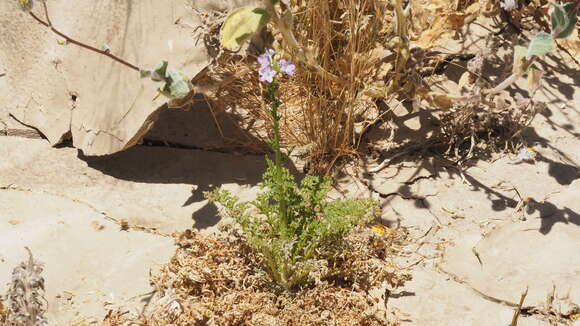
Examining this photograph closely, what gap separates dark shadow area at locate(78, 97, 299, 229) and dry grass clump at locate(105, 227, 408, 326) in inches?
14.0

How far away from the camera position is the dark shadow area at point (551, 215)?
2.67 m

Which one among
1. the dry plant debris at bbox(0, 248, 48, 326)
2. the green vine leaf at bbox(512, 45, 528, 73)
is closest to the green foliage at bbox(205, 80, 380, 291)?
the dry plant debris at bbox(0, 248, 48, 326)

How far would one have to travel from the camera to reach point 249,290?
98.6 inches

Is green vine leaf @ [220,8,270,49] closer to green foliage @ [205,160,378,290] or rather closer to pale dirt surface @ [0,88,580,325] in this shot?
green foliage @ [205,160,378,290]

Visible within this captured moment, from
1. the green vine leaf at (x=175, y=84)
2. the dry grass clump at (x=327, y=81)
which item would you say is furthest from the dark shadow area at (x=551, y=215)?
the green vine leaf at (x=175, y=84)

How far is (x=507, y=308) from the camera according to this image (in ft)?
8.01

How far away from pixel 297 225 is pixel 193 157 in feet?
3.30

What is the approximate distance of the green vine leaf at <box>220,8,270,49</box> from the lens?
2.35m

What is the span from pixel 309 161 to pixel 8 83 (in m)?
1.69

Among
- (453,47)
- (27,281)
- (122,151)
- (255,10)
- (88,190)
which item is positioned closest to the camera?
(27,281)

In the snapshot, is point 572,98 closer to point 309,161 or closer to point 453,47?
point 453,47

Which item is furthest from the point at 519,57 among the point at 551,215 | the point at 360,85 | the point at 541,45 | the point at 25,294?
the point at 25,294

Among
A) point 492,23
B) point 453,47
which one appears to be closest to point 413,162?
point 453,47

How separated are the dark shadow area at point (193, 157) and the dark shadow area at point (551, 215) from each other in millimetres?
1125
